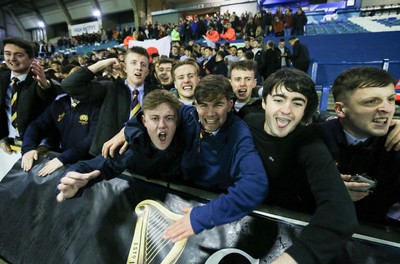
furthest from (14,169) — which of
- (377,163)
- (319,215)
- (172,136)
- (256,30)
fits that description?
(256,30)

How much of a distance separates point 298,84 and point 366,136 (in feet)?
1.73

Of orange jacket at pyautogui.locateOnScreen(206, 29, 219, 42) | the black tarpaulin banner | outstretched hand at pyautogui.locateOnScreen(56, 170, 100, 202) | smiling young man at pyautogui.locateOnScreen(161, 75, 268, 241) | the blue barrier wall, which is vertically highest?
orange jacket at pyautogui.locateOnScreen(206, 29, 219, 42)

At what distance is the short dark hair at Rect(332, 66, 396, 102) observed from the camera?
1358 mm

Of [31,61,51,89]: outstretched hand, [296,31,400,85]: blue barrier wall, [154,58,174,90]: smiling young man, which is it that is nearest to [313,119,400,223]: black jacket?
[154,58,174,90]: smiling young man

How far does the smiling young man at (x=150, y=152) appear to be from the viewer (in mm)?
1684

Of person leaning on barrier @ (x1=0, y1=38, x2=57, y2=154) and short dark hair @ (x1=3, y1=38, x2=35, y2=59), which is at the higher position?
short dark hair @ (x1=3, y1=38, x2=35, y2=59)

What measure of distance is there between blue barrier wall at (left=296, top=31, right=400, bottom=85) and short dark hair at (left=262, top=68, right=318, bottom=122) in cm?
774

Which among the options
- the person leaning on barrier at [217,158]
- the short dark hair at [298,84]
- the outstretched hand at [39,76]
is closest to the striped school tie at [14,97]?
the outstretched hand at [39,76]

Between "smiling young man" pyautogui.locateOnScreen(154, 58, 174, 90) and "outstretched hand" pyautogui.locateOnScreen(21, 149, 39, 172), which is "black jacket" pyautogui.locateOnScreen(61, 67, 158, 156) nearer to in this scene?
"outstretched hand" pyautogui.locateOnScreen(21, 149, 39, 172)

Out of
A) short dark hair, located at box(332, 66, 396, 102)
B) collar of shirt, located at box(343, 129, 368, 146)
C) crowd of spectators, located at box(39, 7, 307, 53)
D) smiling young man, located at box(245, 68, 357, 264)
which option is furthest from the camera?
crowd of spectators, located at box(39, 7, 307, 53)

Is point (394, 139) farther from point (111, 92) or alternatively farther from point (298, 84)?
point (111, 92)

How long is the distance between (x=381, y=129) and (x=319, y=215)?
71 centimetres

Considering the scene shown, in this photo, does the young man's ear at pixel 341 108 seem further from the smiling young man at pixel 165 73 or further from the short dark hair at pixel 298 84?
the smiling young man at pixel 165 73

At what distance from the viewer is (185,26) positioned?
1480cm
